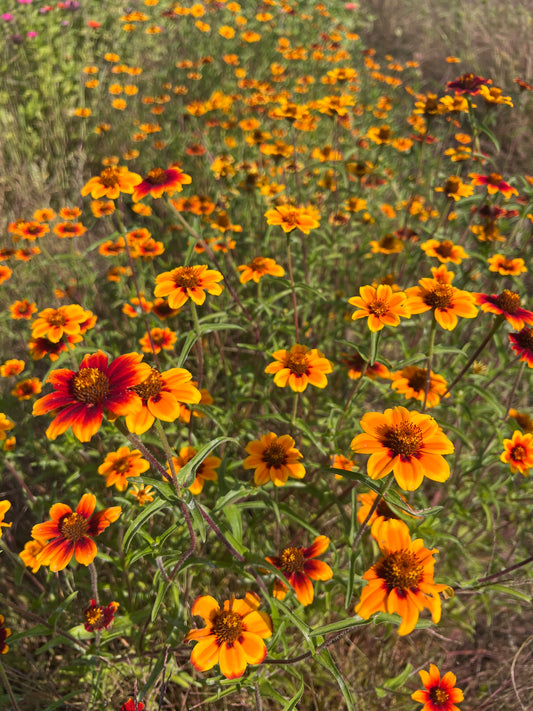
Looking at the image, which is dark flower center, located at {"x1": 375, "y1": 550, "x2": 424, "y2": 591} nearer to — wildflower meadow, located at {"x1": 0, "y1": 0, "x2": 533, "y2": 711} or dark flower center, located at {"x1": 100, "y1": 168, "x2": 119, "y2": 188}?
wildflower meadow, located at {"x1": 0, "y1": 0, "x2": 533, "y2": 711}

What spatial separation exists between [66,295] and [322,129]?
Result: 13.9 ft

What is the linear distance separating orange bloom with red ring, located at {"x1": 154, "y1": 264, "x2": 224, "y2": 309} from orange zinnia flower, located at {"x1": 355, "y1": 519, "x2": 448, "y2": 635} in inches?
40.4

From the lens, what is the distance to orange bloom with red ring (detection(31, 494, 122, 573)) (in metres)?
1.49

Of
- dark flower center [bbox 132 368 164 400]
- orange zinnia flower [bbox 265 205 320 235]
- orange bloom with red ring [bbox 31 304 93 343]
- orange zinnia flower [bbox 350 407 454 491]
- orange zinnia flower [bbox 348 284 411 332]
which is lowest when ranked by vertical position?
orange zinnia flower [bbox 350 407 454 491]

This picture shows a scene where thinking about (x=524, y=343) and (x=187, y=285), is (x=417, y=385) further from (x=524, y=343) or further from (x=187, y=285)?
(x=187, y=285)

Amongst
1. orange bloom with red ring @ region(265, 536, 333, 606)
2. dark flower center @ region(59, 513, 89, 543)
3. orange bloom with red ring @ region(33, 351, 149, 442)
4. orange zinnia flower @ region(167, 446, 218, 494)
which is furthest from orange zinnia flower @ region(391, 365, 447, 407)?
dark flower center @ region(59, 513, 89, 543)

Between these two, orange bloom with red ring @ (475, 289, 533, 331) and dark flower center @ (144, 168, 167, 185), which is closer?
orange bloom with red ring @ (475, 289, 533, 331)

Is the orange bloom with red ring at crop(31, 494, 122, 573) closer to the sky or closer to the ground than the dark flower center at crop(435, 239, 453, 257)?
closer to the ground

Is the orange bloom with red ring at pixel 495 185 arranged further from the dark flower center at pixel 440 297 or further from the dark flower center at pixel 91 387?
the dark flower center at pixel 91 387

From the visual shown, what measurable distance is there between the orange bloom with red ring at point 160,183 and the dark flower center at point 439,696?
2.40 m

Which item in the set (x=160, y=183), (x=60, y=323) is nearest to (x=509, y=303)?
(x=160, y=183)

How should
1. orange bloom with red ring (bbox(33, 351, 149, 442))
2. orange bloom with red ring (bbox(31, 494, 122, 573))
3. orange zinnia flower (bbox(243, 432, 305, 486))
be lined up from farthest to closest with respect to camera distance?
orange zinnia flower (bbox(243, 432, 305, 486)) < orange bloom with red ring (bbox(31, 494, 122, 573)) < orange bloom with red ring (bbox(33, 351, 149, 442))

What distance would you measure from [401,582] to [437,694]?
0.90 m

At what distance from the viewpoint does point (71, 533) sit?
158 centimetres
